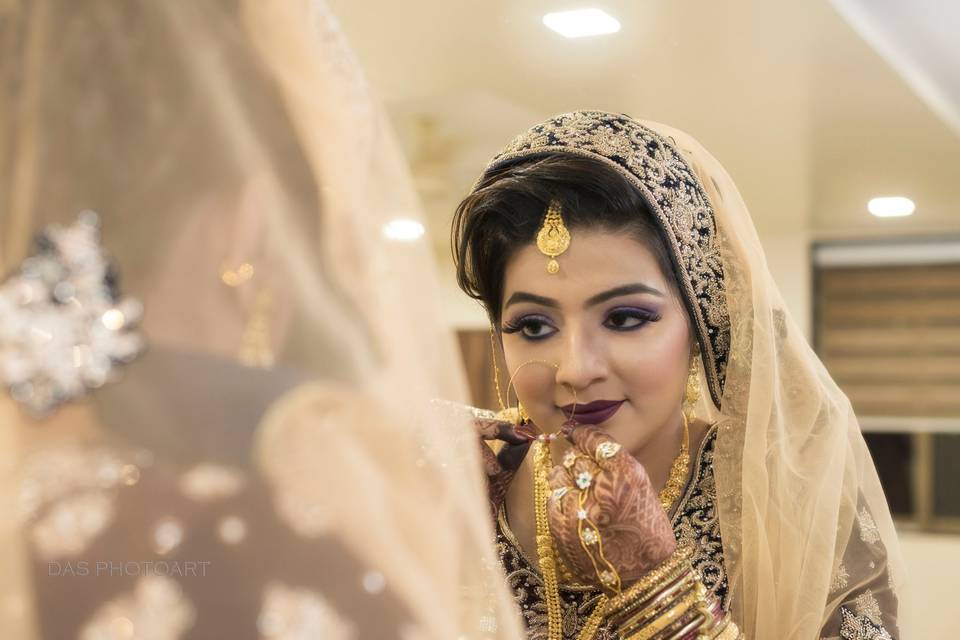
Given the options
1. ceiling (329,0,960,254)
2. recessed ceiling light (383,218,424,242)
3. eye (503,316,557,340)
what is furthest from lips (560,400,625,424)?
ceiling (329,0,960,254)

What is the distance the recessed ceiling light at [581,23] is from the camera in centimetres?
262

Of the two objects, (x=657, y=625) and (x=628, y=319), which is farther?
(x=628, y=319)

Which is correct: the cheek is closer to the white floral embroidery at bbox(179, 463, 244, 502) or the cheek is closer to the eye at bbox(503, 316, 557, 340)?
the eye at bbox(503, 316, 557, 340)

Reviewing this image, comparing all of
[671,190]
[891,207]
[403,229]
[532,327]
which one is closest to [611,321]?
[532,327]

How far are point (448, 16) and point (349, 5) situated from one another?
0.26 m

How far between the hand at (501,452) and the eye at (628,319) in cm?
19

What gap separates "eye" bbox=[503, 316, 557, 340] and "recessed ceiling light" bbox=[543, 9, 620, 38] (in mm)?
1433

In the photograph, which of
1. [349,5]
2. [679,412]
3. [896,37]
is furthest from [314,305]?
[896,37]

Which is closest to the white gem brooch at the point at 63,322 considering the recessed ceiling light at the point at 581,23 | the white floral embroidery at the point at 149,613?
the white floral embroidery at the point at 149,613

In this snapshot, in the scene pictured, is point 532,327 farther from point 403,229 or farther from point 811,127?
point 811,127

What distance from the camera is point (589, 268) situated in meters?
1.35

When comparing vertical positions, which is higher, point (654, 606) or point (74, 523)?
point (74, 523)

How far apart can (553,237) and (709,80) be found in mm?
1888

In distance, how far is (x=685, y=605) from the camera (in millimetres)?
1219
